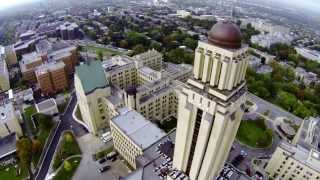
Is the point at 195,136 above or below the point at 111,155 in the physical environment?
above

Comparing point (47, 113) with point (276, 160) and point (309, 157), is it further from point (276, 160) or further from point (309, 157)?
point (309, 157)

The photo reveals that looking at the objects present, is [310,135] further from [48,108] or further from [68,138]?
[48,108]

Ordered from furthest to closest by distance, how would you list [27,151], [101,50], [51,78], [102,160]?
[101,50], [51,78], [102,160], [27,151]

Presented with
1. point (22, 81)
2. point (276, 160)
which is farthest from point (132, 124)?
point (22, 81)

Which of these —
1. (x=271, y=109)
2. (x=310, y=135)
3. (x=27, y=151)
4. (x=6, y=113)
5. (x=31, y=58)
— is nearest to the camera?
(x=310, y=135)

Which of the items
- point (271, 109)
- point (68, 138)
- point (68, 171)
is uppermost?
point (271, 109)

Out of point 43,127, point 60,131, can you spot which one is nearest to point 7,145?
point 43,127

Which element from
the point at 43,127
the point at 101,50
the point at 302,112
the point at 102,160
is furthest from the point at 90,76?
the point at 101,50

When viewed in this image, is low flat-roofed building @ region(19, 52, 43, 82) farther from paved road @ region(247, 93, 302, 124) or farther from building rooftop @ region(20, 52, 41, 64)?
paved road @ region(247, 93, 302, 124)

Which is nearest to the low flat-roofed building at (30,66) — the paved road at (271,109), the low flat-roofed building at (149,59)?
the low flat-roofed building at (149,59)

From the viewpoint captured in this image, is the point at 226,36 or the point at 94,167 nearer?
the point at 226,36
